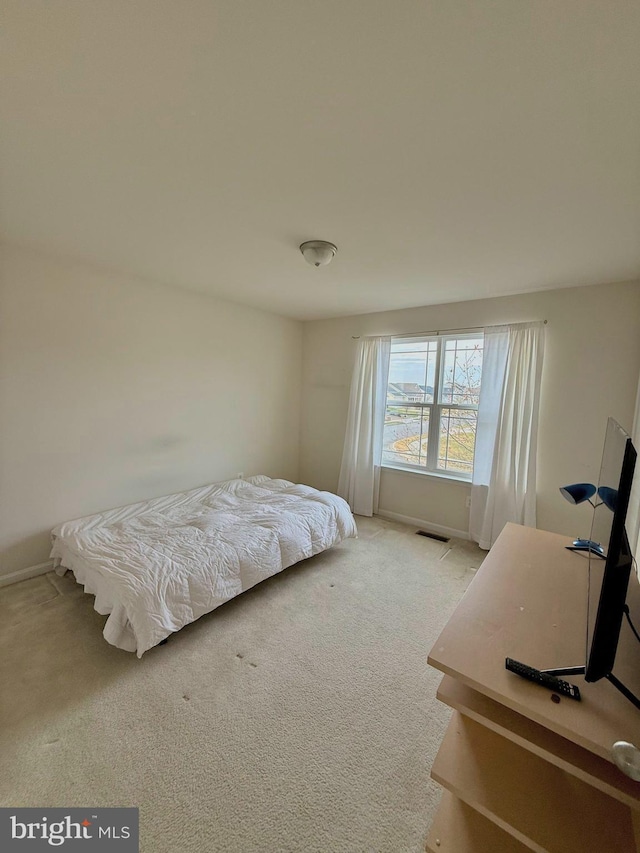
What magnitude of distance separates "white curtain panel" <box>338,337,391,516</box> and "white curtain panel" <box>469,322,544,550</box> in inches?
41.4

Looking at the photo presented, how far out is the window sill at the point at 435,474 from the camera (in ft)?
11.4

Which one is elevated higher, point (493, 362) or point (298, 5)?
point (298, 5)

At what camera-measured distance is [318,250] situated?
2.12 metres

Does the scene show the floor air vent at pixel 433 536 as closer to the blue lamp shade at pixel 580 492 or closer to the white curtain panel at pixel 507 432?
the white curtain panel at pixel 507 432

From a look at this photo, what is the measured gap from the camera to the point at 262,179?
1.52 m

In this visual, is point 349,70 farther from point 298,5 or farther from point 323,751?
point 323,751

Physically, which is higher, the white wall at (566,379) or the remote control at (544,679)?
the white wall at (566,379)

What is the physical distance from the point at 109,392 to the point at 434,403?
122 inches

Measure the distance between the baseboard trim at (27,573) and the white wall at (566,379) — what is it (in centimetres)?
326

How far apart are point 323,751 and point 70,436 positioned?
264cm

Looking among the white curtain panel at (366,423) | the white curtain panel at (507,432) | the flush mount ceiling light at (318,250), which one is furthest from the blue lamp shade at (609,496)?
the white curtain panel at (366,423)

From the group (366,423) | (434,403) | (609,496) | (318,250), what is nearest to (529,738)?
(609,496)

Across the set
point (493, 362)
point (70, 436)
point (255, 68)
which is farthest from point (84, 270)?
point (493, 362)

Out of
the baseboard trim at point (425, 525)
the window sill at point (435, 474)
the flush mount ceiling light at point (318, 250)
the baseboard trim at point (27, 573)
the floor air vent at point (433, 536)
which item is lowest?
the baseboard trim at point (27, 573)
